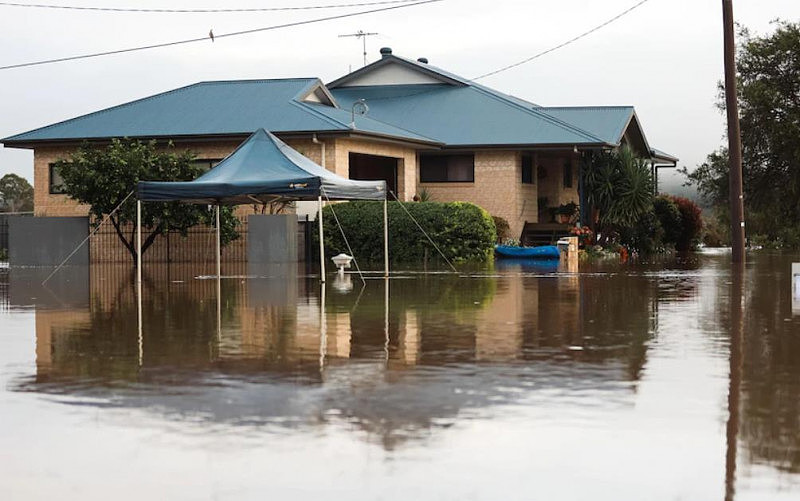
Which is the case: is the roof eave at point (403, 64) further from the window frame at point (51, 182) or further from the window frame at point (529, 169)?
the window frame at point (51, 182)

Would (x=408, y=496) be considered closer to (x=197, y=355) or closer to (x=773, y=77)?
(x=197, y=355)

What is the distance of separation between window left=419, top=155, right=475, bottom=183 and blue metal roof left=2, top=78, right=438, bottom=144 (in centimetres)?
178

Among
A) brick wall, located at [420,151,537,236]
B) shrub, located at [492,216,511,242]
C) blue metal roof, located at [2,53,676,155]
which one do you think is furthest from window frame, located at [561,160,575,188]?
shrub, located at [492,216,511,242]

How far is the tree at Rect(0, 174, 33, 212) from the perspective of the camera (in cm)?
8000

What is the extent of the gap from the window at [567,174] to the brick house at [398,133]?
0.07 m

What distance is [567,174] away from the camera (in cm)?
5106

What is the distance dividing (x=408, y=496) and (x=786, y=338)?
29.2 ft


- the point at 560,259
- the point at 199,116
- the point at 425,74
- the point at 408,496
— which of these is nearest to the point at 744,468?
the point at 408,496

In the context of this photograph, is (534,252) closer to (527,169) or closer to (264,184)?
(527,169)

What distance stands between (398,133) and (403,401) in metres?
33.3

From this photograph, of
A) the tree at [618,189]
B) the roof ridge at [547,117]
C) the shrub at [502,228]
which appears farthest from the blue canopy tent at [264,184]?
the tree at [618,189]

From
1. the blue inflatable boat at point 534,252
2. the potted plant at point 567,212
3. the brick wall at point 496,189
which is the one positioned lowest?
the blue inflatable boat at point 534,252

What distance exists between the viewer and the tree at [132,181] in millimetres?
36969

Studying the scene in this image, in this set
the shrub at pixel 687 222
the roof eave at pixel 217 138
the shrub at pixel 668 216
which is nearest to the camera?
the roof eave at pixel 217 138
